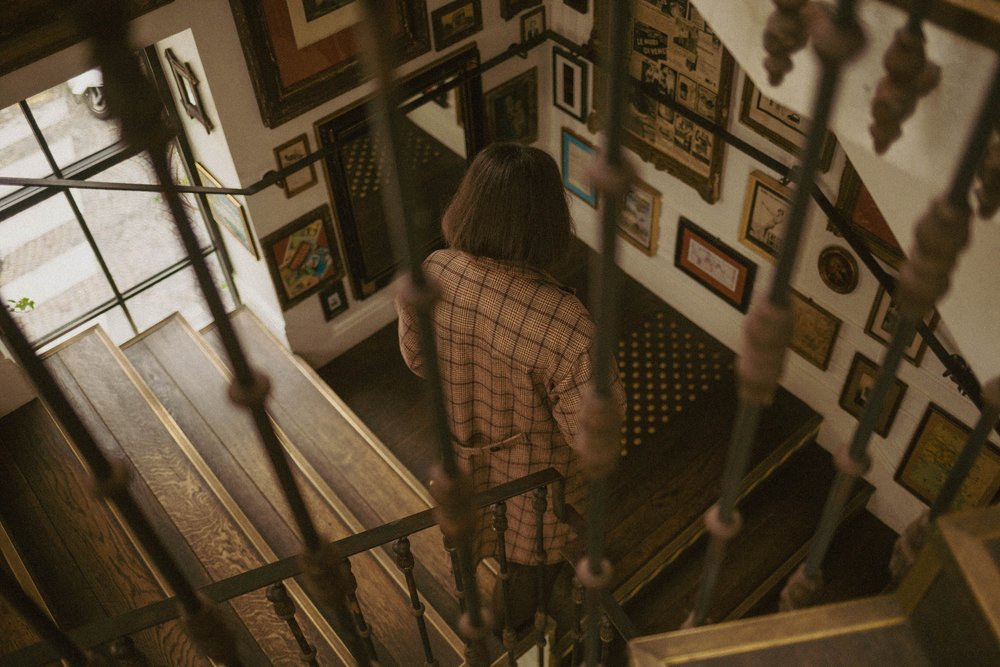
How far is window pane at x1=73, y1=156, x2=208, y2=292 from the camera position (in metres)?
4.78

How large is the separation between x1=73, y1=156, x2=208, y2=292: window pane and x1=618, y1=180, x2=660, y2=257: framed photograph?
2644 mm

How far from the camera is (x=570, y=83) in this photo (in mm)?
5562

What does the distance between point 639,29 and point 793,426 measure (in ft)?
7.96

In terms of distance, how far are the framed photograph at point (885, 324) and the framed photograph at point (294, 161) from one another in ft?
10.0

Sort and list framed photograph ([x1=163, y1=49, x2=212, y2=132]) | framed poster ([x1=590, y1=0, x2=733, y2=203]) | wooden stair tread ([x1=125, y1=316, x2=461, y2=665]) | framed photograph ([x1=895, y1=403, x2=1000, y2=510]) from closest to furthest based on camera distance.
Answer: wooden stair tread ([x1=125, y1=316, x2=461, y2=665]), framed photograph ([x1=163, y1=49, x2=212, y2=132]), framed photograph ([x1=895, y1=403, x2=1000, y2=510]), framed poster ([x1=590, y1=0, x2=733, y2=203])

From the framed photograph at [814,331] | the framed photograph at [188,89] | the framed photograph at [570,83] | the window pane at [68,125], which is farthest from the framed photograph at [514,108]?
the window pane at [68,125]

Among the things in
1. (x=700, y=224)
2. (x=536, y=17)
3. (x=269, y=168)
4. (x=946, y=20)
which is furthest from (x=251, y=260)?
(x=946, y=20)

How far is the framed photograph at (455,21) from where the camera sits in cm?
486

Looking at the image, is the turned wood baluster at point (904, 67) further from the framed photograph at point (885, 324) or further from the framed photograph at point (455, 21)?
the framed photograph at point (455, 21)

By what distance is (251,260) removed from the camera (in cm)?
509

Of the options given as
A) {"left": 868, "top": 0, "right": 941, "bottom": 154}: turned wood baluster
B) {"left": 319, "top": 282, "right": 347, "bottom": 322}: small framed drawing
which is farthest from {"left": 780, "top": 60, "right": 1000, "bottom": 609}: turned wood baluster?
{"left": 319, "top": 282, "right": 347, "bottom": 322}: small framed drawing

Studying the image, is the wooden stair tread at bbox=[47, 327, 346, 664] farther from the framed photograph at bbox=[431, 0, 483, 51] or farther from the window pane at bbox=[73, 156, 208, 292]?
the framed photograph at bbox=[431, 0, 483, 51]

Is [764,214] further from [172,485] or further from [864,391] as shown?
[172,485]

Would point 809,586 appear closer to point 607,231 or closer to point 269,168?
point 607,231
